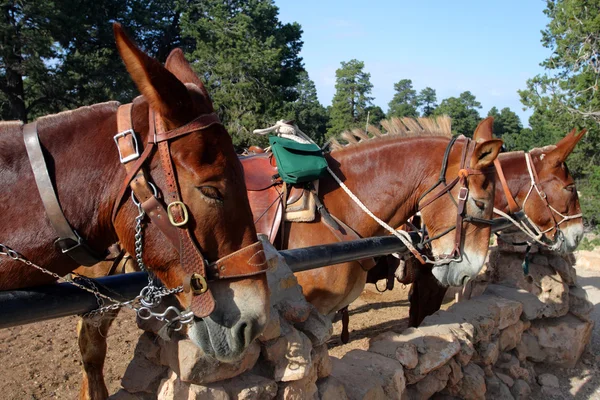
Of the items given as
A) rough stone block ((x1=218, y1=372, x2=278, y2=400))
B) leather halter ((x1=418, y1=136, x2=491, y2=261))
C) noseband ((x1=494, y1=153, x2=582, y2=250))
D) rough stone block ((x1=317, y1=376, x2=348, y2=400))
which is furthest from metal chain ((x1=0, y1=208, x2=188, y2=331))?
noseband ((x1=494, y1=153, x2=582, y2=250))

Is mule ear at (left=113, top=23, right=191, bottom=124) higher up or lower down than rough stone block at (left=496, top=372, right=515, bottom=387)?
higher up

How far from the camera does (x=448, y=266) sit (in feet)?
11.5

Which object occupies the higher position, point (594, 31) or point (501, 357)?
point (594, 31)

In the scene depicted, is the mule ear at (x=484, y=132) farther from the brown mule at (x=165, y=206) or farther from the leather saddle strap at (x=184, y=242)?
the leather saddle strap at (x=184, y=242)

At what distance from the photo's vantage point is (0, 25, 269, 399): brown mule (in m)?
1.42

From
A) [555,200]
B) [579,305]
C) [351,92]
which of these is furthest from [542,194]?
[351,92]

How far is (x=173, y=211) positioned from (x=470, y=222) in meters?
2.64

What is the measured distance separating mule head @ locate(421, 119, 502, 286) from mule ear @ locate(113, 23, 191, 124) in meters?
2.53

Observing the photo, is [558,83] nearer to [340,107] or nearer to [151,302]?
[151,302]

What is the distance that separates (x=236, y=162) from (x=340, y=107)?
4109 centimetres

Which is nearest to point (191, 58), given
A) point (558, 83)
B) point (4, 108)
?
point (4, 108)

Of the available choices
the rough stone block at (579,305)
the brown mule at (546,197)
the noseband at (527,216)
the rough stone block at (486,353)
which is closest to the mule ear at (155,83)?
the rough stone block at (486,353)

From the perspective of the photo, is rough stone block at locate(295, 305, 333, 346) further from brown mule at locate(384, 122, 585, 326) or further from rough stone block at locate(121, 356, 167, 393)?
brown mule at locate(384, 122, 585, 326)

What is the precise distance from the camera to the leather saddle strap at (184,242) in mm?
1410
